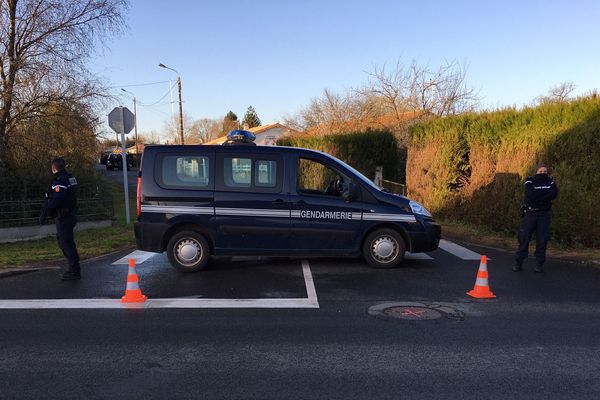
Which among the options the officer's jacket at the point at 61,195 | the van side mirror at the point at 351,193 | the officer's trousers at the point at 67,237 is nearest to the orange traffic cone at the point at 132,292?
the officer's trousers at the point at 67,237

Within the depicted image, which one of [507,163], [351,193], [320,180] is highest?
[507,163]

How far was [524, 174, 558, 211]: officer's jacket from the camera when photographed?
7.51 meters

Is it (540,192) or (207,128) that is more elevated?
(207,128)

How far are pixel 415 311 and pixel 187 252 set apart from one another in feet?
12.1

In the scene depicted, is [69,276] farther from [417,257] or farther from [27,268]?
[417,257]

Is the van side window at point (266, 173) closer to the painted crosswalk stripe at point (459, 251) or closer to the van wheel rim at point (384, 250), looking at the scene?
the van wheel rim at point (384, 250)

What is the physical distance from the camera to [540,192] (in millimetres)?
7543

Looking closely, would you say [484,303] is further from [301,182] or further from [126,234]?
[126,234]

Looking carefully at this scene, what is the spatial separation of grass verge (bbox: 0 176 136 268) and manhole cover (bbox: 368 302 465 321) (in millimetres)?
6046

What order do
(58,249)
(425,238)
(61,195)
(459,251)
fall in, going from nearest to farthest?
(61,195) < (425,238) < (459,251) < (58,249)

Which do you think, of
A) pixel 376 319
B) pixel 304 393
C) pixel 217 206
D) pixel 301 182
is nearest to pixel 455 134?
pixel 301 182

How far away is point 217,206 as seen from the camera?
7688mm

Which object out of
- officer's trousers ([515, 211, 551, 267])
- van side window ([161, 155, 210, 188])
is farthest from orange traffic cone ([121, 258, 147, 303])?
officer's trousers ([515, 211, 551, 267])

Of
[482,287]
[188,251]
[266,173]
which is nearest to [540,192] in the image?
[482,287]
